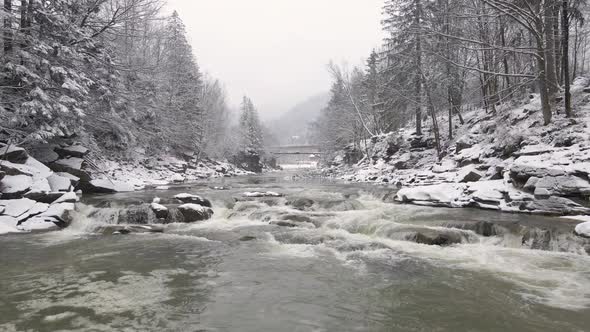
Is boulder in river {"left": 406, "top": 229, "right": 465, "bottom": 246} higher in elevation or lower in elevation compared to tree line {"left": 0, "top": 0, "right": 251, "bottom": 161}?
lower

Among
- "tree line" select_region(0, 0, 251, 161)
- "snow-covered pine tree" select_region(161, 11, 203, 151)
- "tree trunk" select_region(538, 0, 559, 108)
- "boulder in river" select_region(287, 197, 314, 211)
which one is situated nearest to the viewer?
"tree line" select_region(0, 0, 251, 161)

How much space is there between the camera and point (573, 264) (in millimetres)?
7715

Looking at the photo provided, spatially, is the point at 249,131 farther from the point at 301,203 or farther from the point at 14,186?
the point at 14,186

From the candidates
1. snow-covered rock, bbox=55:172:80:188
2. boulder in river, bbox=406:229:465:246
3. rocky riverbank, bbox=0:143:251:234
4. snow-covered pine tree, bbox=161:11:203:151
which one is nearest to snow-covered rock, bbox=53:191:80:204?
rocky riverbank, bbox=0:143:251:234

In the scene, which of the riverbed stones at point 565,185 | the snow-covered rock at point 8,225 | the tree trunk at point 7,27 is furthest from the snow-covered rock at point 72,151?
the riverbed stones at point 565,185

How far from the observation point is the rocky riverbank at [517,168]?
460 inches

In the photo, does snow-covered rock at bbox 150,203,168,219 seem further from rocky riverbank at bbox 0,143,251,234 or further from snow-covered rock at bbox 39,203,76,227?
snow-covered rock at bbox 39,203,76,227

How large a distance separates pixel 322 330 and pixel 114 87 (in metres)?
18.1

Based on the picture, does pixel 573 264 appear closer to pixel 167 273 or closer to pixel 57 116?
pixel 167 273

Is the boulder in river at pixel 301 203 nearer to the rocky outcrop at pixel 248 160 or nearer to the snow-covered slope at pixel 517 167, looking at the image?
the snow-covered slope at pixel 517 167

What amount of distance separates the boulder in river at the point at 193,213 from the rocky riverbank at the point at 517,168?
7.93 m

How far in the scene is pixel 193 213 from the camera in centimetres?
1312

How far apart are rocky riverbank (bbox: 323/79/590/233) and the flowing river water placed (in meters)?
1.24

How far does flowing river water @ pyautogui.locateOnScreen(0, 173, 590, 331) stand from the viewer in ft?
16.9
